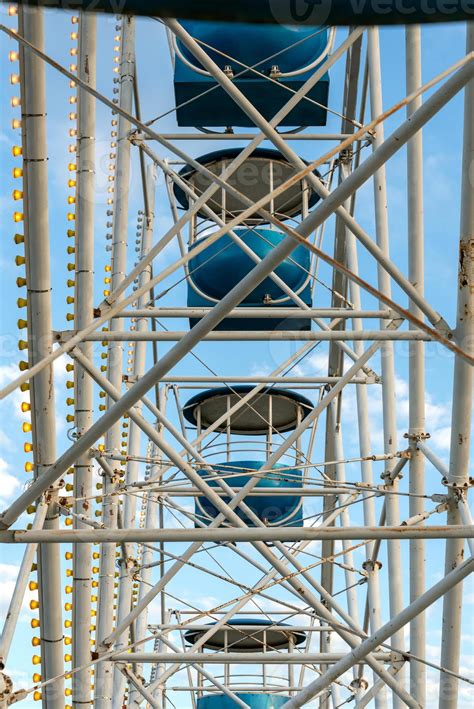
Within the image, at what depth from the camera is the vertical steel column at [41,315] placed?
19.5ft

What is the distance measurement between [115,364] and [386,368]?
2.48m

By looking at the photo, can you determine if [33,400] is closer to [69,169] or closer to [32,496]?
[32,496]

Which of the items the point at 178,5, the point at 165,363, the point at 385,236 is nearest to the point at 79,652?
the point at 165,363

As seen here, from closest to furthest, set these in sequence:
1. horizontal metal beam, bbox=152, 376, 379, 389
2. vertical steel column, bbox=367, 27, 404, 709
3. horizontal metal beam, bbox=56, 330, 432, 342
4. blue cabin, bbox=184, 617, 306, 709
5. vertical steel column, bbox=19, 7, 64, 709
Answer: vertical steel column, bbox=19, 7, 64, 709 < horizontal metal beam, bbox=56, 330, 432, 342 < vertical steel column, bbox=367, 27, 404, 709 < horizontal metal beam, bbox=152, 376, 379, 389 < blue cabin, bbox=184, 617, 306, 709

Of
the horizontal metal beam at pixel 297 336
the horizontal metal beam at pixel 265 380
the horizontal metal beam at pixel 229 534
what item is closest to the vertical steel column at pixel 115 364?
the horizontal metal beam at pixel 265 380

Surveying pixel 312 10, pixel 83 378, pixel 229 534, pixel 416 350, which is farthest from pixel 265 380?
pixel 312 10

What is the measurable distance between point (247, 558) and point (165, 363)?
17.9ft

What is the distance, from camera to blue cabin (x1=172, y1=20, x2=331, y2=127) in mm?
9945

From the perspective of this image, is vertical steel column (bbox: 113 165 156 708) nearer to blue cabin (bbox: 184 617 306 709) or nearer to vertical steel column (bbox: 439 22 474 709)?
blue cabin (bbox: 184 617 306 709)

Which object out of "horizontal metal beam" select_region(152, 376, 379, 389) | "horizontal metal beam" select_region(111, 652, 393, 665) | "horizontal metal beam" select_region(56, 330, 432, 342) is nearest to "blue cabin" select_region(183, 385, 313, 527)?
"horizontal metal beam" select_region(152, 376, 379, 389)

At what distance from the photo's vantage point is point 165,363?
5.08 metres

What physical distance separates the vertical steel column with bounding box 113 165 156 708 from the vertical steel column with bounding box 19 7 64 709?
3508 millimetres

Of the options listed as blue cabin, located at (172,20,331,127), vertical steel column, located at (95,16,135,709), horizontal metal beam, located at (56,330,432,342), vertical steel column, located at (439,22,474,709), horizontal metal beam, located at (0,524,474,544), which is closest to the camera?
horizontal metal beam, located at (0,524,474,544)

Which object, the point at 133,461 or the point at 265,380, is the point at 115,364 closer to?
the point at 265,380
